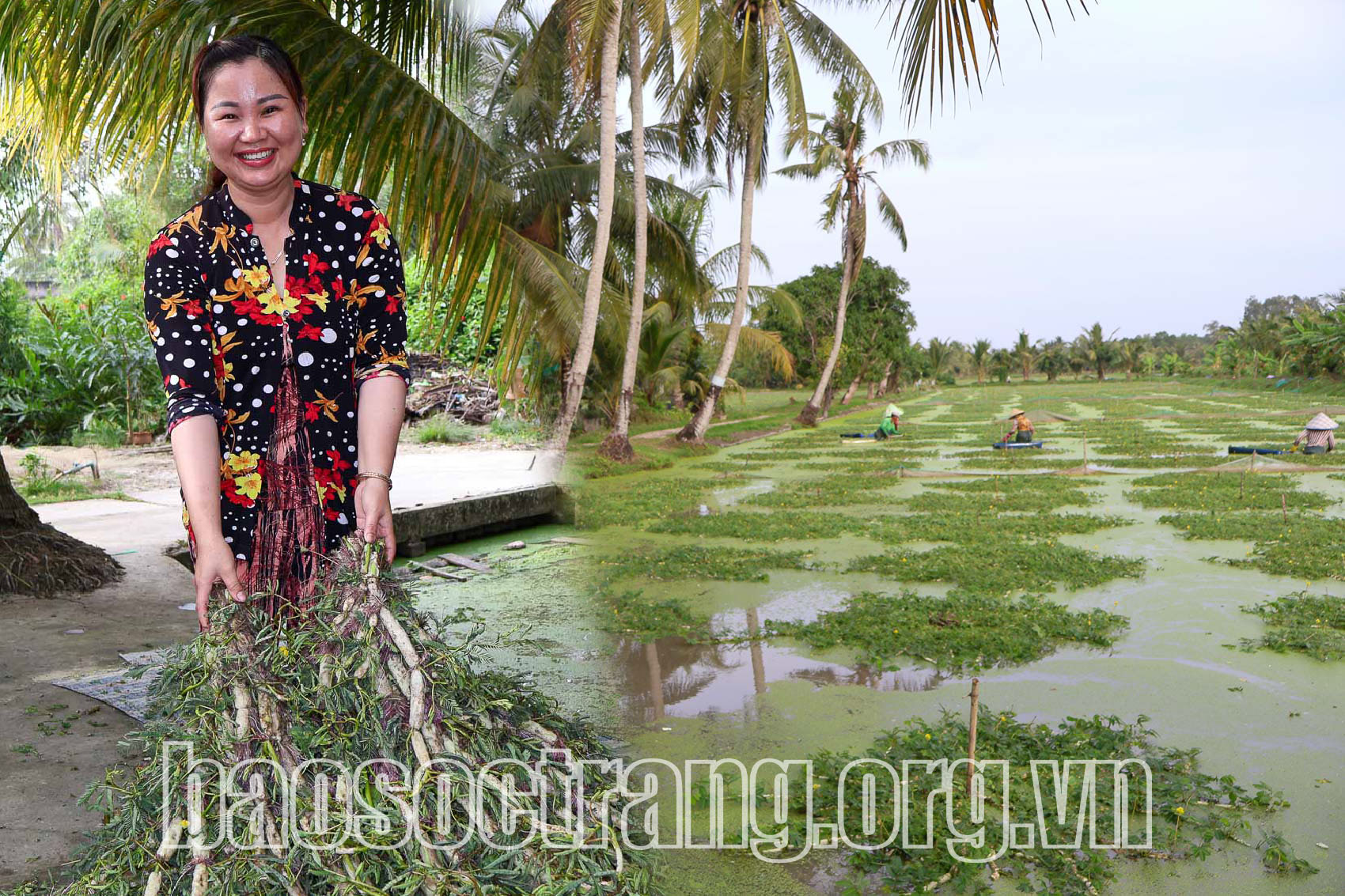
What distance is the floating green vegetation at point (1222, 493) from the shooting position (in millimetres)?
7695

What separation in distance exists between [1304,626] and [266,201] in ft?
15.4

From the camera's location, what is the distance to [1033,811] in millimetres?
2598

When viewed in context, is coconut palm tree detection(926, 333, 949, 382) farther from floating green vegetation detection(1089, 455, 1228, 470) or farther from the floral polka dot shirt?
the floral polka dot shirt

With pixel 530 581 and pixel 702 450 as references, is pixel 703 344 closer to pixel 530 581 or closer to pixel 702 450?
pixel 702 450

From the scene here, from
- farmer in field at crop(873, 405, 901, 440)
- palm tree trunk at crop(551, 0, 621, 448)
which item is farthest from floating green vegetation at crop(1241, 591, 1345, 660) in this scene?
farmer in field at crop(873, 405, 901, 440)

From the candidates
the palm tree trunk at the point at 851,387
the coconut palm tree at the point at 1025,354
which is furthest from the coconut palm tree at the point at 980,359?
the palm tree trunk at the point at 851,387

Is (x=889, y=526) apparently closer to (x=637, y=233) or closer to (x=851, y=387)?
(x=637, y=233)

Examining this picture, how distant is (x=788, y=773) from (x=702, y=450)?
11311mm

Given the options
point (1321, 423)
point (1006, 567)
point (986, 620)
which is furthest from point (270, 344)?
point (1321, 423)

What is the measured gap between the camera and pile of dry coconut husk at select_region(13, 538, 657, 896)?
102cm

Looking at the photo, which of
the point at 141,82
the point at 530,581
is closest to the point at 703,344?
the point at 530,581

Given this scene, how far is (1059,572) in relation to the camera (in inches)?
220

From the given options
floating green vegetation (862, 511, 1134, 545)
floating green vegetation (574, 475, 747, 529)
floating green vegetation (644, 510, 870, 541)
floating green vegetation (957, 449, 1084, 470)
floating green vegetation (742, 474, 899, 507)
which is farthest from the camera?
floating green vegetation (957, 449, 1084, 470)

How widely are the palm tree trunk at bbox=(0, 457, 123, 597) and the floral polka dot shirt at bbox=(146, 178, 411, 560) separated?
3419mm
